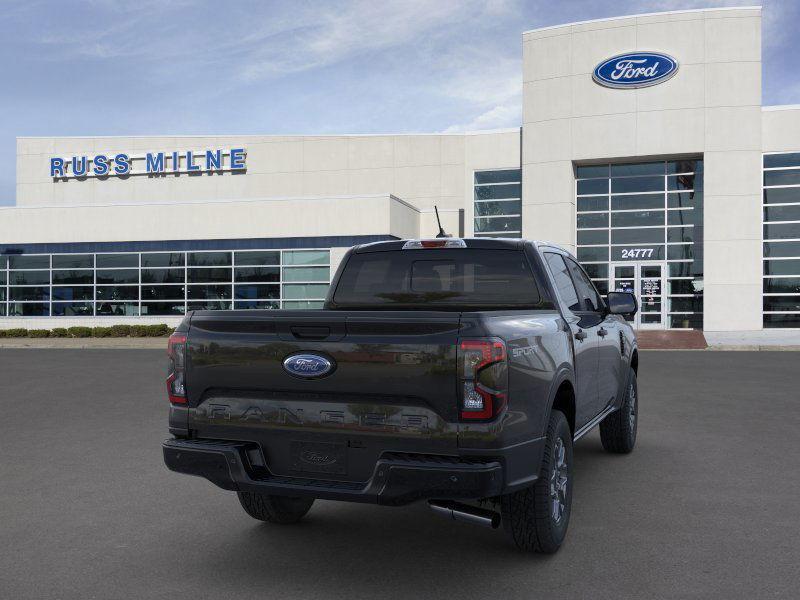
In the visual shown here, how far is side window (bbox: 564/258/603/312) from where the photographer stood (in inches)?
259

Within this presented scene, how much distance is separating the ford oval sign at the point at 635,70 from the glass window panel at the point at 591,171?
3329mm

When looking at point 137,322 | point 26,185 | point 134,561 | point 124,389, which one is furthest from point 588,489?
point 26,185

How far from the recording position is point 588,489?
6367 mm

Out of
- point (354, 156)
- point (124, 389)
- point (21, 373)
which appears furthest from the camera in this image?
point (354, 156)

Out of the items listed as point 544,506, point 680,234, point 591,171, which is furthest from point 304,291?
point 544,506

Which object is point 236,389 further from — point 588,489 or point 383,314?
point 588,489

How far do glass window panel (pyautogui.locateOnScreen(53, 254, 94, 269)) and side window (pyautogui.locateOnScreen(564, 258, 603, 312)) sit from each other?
32696mm

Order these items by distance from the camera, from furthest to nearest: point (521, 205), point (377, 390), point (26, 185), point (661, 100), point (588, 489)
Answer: point (26, 185) → point (521, 205) → point (661, 100) → point (588, 489) → point (377, 390)

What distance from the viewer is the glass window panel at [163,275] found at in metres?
35.2

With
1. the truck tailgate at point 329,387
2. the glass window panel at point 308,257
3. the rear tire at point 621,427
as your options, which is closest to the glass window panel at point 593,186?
the glass window panel at point 308,257

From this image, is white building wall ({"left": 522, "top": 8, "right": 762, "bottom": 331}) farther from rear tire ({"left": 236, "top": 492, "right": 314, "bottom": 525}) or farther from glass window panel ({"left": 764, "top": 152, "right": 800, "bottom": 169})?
rear tire ({"left": 236, "top": 492, "right": 314, "bottom": 525})

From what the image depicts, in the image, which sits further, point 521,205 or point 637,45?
point 521,205

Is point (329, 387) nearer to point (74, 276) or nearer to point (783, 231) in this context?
point (783, 231)

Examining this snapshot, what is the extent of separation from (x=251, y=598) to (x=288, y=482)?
61 centimetres
